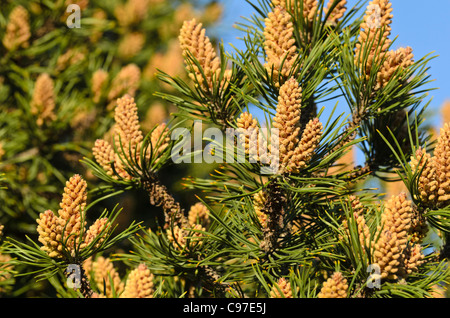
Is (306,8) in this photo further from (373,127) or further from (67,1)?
(67,1)

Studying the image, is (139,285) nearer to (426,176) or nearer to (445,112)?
(426,176)

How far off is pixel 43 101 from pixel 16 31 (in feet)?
0.77

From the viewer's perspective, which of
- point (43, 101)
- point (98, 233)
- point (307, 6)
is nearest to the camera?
point (98, 233)

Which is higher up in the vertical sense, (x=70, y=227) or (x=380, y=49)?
(x=380, y=49)

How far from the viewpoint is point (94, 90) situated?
1247 mm

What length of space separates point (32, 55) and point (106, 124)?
0.32 meters

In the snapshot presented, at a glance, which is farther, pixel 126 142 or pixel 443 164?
pixel 126 142

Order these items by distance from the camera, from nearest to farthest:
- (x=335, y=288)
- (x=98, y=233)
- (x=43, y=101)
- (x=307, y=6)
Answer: (x=335, y=288), (x=98, y=233), (x=307, y=6), (x=43, y=101)

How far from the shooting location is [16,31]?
1.24 meters

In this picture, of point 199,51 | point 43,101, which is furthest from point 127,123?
point 43,101

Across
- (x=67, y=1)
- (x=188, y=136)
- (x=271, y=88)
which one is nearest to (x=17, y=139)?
(x=67, y=1)

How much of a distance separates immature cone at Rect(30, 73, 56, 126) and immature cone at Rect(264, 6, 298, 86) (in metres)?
0.73

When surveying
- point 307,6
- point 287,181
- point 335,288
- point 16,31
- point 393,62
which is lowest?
point 335,288
